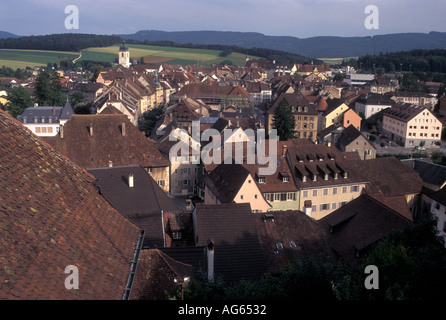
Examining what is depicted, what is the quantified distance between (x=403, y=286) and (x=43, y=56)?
196194 mm

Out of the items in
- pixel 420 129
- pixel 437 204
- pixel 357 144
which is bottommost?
pixel 437 204

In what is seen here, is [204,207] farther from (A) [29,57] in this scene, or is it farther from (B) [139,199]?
(A) [29,57]

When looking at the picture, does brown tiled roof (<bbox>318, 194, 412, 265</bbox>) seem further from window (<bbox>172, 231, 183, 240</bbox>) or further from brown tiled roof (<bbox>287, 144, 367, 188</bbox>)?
window (<bbox>172, 231, 183, 240</bbox>)

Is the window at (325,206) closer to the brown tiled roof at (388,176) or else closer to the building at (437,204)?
the brown tiled roof at (388,176)

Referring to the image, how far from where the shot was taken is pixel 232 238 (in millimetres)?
20969

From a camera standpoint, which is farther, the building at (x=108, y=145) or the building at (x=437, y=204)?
the building at (x=108, y=145)

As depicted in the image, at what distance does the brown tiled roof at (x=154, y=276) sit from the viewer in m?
11.9

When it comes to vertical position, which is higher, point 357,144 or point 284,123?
point 284,123

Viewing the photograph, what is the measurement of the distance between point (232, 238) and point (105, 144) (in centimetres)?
1911

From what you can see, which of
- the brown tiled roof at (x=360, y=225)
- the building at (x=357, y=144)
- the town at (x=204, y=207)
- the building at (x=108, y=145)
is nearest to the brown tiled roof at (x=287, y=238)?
the town at (x=204, y=207)

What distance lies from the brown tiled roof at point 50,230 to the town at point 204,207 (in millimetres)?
22

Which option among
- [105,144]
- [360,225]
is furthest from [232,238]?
[105,144]

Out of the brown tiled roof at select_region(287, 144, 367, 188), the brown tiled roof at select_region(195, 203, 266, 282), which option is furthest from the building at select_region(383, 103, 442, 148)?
the brown tiled roof at select_region(195, 203, 266, 282)

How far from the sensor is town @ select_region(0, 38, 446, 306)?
21.2ft
